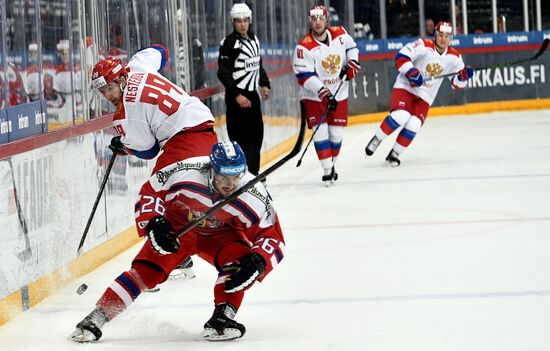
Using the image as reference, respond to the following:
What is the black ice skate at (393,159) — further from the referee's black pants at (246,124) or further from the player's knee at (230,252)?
the player's knee at (230,252)

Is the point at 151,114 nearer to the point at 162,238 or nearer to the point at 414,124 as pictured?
the point at 162,238

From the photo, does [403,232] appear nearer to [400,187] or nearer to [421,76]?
[400,187]

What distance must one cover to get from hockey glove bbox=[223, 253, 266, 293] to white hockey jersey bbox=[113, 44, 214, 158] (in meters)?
0.97

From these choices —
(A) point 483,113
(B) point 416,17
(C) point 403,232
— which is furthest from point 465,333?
(B) point 416,17

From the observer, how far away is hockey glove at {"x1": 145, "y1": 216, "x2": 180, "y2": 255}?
4.27 metres

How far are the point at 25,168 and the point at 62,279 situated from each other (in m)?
0.68

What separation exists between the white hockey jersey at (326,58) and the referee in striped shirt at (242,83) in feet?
1.87

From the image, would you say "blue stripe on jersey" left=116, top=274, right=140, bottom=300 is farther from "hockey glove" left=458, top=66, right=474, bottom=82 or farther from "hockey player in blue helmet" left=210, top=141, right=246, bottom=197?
"hockey glove" left=458, top=66, right=474, bottom=82

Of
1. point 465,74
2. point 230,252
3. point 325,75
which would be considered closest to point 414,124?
point 465,74

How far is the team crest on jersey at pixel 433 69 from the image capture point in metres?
10.6

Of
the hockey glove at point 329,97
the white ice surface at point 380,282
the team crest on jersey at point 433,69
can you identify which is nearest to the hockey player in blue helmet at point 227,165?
the white ice surface at point 380,282

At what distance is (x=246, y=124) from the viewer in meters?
8.89

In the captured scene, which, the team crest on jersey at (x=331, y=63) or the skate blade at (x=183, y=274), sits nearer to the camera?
the skate blade at (x=183, y=274)

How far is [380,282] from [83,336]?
155 centimetres
